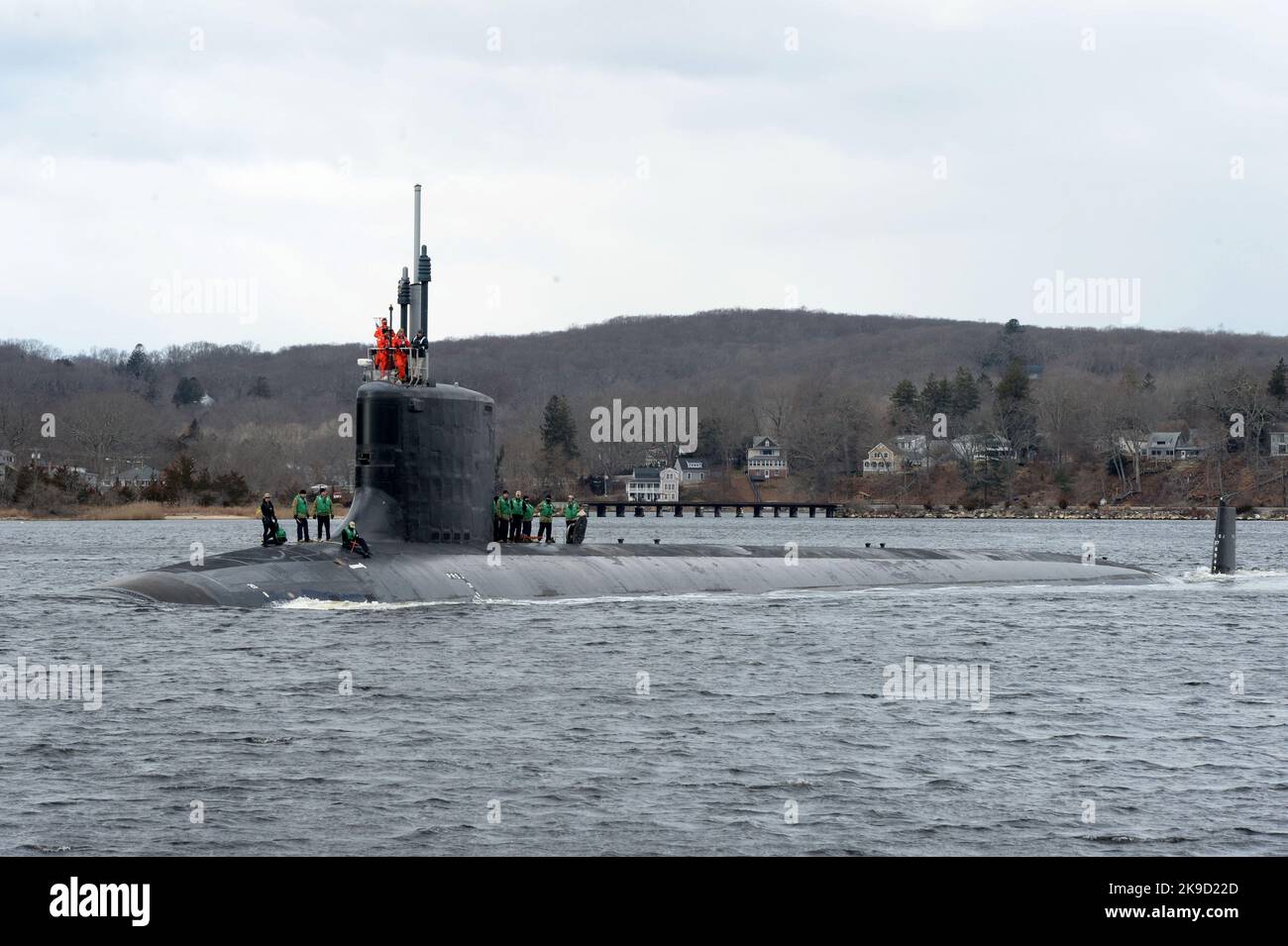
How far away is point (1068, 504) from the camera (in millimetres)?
147500

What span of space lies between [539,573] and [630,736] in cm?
1249

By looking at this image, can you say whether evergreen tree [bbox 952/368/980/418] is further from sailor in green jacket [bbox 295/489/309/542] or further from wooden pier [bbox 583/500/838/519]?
sailor in green jacket [bbox 295/489/309/542]

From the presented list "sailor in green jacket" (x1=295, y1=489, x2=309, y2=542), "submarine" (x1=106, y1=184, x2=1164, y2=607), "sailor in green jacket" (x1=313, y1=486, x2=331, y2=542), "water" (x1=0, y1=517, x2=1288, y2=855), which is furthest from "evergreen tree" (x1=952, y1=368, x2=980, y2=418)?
"sailor in green jacket" (x1=295, y1=489, x2=309, y2=542)

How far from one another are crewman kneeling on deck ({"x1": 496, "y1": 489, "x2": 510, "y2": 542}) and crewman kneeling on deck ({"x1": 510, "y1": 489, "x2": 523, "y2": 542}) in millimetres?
147

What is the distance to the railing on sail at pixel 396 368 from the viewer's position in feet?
94.6

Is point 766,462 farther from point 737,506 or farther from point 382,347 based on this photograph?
point 382,347

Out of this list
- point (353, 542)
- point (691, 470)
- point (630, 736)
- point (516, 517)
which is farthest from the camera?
point (691, 470)

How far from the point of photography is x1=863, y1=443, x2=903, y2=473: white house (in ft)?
537

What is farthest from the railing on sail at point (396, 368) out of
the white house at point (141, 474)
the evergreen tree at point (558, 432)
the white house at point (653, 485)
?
the white house at point (653, 485)

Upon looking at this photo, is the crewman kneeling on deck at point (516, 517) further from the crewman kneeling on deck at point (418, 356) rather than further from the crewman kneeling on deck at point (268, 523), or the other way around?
the crewman kneeling on deck at point (268, 523)

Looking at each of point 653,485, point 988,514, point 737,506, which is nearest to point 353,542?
point 737,506

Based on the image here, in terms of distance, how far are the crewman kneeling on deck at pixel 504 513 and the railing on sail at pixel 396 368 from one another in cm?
393

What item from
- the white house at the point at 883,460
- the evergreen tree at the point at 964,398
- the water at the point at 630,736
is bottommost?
the water at the point at 630,736

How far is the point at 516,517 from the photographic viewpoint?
33656 millimetres
